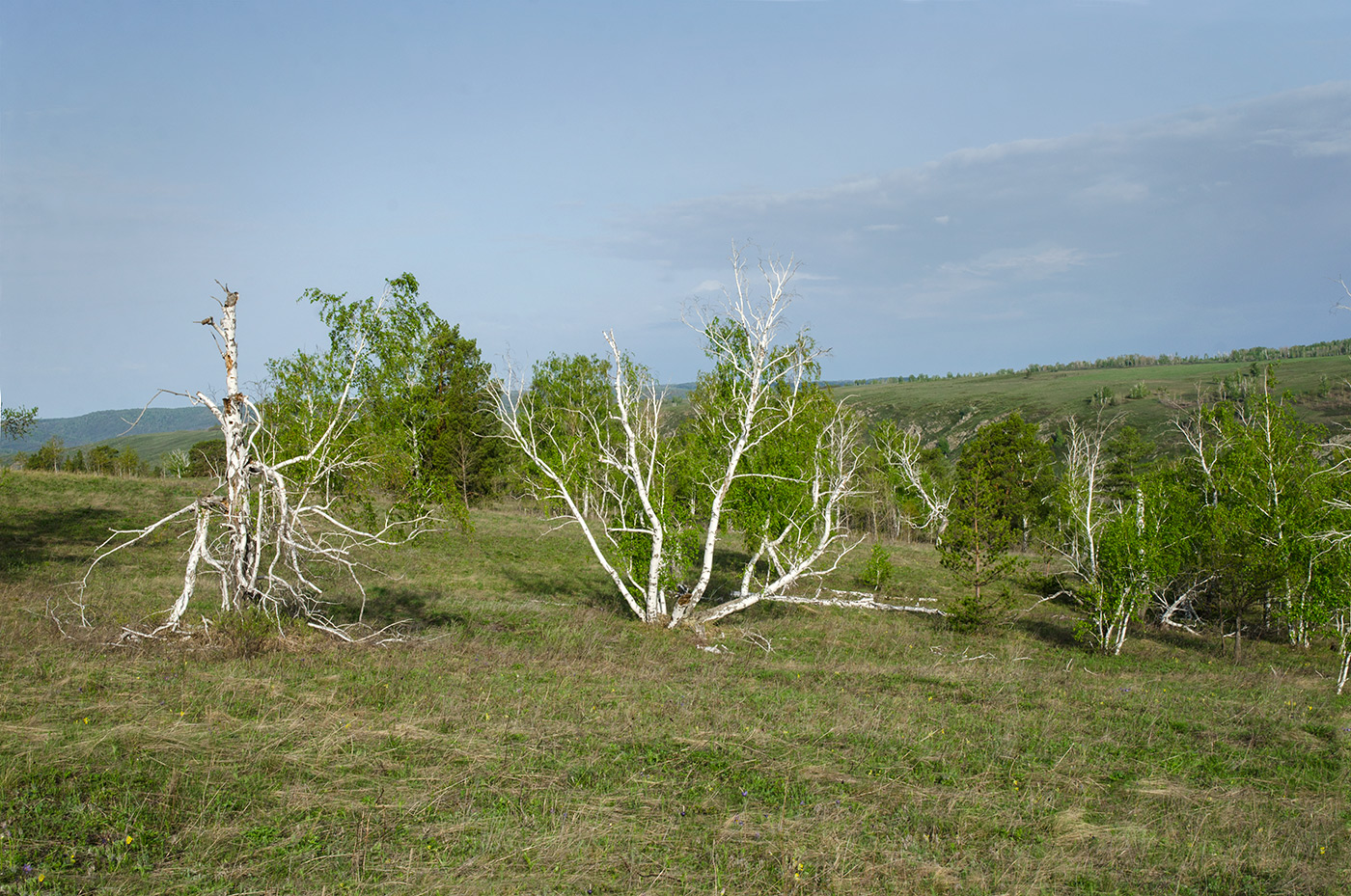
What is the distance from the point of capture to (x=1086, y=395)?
5281 inches

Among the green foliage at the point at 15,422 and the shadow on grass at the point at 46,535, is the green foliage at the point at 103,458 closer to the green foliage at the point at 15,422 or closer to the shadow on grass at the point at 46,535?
the green foliage at the point at 15,422

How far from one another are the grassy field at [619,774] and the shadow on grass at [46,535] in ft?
19.5

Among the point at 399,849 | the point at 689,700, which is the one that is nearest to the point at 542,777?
the point at 399,849

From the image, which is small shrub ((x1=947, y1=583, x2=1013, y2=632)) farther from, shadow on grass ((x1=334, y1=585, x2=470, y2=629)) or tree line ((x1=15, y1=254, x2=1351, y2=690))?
shadow on grass ((x1=334, y1=585, x2=470, y2=629))

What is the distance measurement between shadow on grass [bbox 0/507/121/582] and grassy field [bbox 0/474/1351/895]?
595 cm

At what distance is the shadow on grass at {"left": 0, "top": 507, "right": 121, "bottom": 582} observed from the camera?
65.8 ft

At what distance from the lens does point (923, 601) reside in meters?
27.4

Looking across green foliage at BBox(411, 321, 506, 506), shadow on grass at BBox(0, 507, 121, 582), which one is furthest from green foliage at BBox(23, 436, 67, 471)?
shadow on grass at BBox(0, 507, 121, 582)

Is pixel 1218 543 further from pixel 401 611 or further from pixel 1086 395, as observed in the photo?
pixel 1086 395

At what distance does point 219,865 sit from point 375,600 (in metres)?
15.7

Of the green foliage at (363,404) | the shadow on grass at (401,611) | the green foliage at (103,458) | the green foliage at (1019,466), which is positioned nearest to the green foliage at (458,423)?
the green foliage at (363,404)

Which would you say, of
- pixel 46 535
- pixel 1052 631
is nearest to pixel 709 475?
pixel 1052 631

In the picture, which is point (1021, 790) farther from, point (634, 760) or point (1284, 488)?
point (1284, 488)

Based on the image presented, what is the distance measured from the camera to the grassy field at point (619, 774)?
5730 mm
